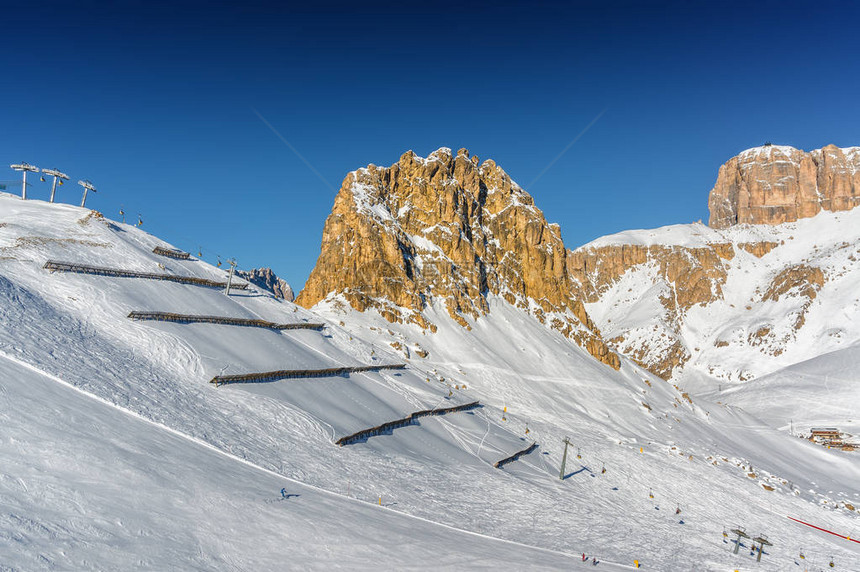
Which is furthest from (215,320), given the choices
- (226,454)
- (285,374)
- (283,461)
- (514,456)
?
(514,456)

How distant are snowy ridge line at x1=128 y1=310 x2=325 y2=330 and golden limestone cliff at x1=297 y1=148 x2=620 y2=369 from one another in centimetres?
2466

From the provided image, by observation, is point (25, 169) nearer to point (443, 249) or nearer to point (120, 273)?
point (120, 273)

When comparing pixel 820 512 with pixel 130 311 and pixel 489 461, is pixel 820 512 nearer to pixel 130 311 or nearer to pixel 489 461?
pixel 489 461

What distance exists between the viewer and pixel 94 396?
840 inches

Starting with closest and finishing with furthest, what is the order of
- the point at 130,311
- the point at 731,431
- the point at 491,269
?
the point at 130,311
the point at 731,431
the point at 491,269

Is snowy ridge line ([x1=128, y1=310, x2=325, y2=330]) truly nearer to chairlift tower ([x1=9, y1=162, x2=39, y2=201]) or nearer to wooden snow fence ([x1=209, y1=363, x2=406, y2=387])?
wooden snow fence ([x1=209, y1=363, x2=406, y2=387])

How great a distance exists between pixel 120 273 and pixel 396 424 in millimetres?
26594

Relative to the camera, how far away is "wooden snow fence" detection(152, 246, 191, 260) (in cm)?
5203

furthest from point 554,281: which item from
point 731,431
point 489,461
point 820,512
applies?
point 489,461

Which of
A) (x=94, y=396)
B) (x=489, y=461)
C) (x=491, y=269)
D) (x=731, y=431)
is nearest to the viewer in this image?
(x=94, y=396)

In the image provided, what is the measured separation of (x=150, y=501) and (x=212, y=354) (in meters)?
22.3

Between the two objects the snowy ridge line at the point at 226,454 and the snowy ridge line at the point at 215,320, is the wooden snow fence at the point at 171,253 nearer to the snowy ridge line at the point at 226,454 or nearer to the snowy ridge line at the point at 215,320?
the snowy ridge line at the point at 215,320

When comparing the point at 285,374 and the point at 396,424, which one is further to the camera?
the point at 396,424

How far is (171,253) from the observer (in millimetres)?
53469
